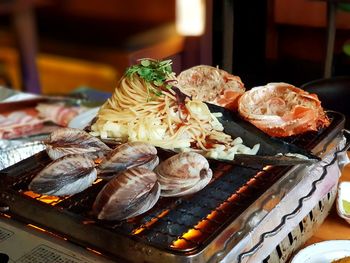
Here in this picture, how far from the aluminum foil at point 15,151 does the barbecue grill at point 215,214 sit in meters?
0.56

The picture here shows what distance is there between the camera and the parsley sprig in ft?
5.26

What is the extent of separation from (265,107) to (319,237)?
1.45 ft

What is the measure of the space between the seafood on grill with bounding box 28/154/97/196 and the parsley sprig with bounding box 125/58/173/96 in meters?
0.40

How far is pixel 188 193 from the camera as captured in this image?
128 centimetres

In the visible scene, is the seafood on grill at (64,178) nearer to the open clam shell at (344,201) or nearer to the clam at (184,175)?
the clam at (184,175)

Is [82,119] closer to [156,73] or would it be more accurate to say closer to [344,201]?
[156,73]

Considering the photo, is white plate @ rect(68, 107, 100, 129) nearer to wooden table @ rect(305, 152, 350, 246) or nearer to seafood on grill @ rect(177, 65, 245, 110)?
seafood on grill @ rect(177, 65, 245, 110)

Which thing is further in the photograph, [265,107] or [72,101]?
[72,101]

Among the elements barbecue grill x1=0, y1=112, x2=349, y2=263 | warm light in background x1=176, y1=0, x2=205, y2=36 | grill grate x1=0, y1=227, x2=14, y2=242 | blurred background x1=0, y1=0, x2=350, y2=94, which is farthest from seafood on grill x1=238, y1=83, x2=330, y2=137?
warm light in background x1=176, y1=0, x2=205, y2=36

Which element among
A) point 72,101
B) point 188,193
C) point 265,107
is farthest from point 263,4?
point 188,193

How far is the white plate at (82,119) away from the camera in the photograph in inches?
89.7

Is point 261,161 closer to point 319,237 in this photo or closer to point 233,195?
point 233,195

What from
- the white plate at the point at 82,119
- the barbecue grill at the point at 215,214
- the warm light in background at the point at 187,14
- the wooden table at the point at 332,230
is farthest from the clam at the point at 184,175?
the warm light in background at the point at 187,14

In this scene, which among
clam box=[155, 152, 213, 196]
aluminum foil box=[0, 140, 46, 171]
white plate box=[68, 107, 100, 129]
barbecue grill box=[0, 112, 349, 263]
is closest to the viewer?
barbecue grill box=[0, 112, 349, 263]
